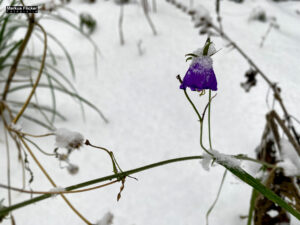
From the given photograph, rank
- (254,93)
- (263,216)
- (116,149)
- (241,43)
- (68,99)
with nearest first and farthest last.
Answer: (263,216)
(116,149)
(254,93)
(68,99)
(241,43)

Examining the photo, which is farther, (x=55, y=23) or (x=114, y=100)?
(x=55, y=23)

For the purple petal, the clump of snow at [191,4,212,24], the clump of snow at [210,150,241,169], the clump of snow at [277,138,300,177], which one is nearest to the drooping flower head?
the purple petal

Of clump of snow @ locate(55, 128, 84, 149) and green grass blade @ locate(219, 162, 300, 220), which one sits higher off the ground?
clump of snow @ locate(55, 128, 84, 149)

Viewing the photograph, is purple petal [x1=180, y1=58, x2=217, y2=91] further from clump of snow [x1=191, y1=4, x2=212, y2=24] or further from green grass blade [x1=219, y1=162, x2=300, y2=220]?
clump of snow [x1=191, y1=4, x2=212, y2=24]

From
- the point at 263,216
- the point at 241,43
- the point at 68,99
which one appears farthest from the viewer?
the point at 241,43

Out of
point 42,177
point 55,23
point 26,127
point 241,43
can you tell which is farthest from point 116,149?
point 55,23

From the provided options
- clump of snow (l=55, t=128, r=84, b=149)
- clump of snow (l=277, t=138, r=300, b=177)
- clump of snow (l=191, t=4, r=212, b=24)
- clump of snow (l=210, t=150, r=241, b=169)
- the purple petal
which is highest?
clump of snow (l=191, t=4, r=212, b=24)

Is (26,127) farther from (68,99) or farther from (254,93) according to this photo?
(254,93)
